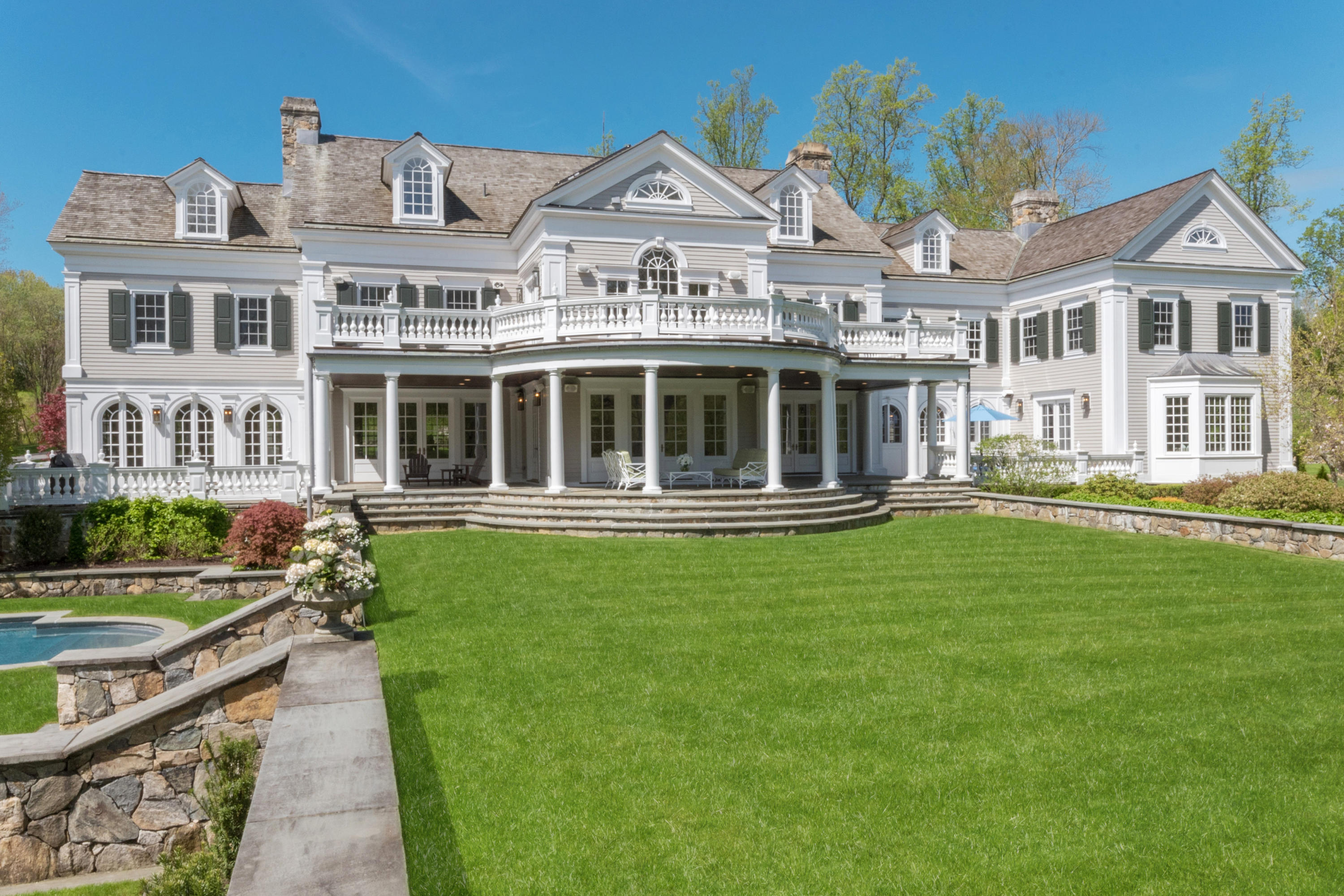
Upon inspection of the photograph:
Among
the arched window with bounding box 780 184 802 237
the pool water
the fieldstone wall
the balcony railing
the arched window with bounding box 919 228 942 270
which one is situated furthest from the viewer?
the arched window with bounding box 919 228 942 270

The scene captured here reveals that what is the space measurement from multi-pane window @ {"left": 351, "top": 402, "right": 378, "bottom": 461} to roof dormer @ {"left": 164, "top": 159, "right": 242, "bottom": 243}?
6.03 m

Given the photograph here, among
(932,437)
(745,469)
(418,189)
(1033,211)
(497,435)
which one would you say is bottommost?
(745,469)

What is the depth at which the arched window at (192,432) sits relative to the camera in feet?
76.0

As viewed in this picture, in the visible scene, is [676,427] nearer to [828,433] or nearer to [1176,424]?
[828,433]

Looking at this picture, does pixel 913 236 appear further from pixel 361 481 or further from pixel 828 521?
pixel 361 481

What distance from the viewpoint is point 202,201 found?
76.7ft

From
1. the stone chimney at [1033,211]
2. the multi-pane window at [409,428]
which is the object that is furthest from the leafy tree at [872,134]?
the multi-pane window at [409,428]

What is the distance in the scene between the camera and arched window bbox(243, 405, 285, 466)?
23.7 m

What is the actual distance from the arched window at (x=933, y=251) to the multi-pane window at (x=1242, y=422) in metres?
9.90

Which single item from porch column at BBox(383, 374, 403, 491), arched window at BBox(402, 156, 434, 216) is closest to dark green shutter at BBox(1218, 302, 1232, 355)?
arched window at BBox(402, 156, 434, 216)

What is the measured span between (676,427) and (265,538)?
1083 cm

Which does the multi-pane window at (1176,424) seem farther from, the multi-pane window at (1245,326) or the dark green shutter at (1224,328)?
the multi-pane window at (1245,326)

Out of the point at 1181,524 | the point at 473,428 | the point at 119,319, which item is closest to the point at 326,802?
the point at 1181,524

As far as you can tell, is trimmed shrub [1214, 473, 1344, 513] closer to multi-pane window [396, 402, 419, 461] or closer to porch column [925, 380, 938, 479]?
porch column [925, 380, 938, 479]
